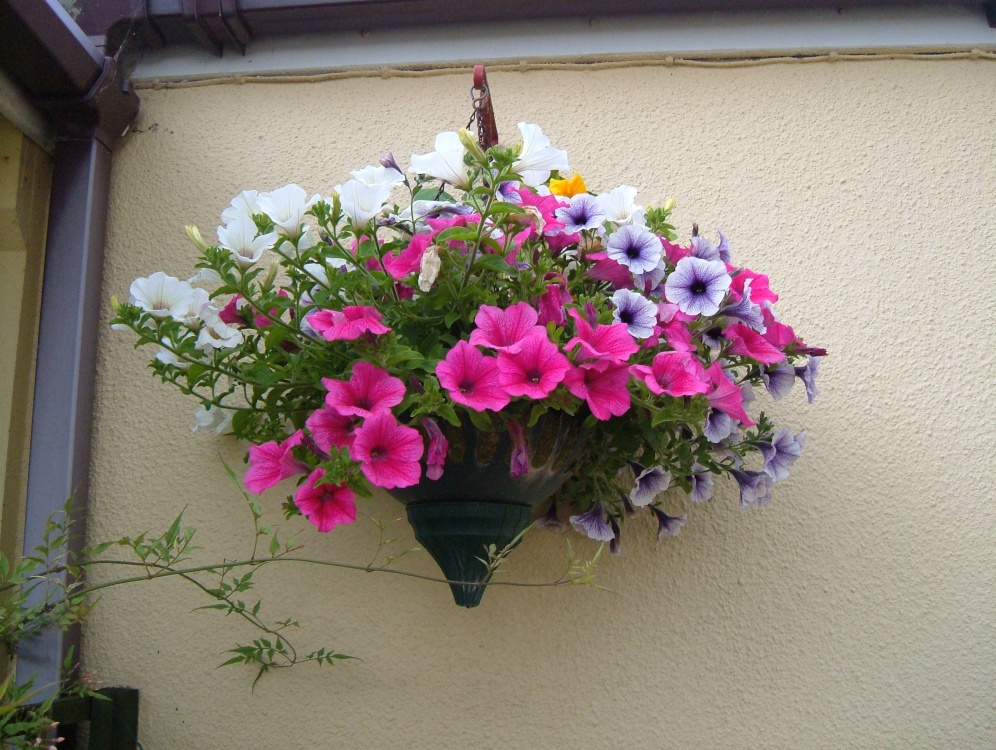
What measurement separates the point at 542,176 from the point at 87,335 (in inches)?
37.5

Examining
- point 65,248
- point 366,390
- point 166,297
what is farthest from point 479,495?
point 65,248

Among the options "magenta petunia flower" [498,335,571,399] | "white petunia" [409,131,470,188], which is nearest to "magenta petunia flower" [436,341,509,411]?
"magenta petunia flower" [498,335,571,399]

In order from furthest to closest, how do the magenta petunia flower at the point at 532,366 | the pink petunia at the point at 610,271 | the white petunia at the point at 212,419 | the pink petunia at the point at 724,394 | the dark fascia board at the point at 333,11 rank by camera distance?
the dark fascia board at the point at 333,11
the white petunia at the point at 212,419
the pink petunia at the point at 610,271
the pink petunia at the point at 724,394
the magenta petunia flower at the point at 532,366

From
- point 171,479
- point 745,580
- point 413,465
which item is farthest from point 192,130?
point 745,580

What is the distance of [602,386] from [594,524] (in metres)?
0.34

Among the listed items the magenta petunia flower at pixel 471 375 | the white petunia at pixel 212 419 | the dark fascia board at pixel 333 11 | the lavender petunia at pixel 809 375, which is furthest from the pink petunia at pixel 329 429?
the dark fascia board at pixel 333 11

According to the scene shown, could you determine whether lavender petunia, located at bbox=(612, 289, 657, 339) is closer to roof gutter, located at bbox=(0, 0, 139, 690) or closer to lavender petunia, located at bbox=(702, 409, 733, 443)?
lavender petunia, located at bbox=(702, 409, 733, 443)

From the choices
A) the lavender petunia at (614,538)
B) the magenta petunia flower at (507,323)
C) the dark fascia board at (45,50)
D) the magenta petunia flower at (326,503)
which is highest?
the dark fascia board at (45,50)

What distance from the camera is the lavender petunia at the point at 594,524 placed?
139cm

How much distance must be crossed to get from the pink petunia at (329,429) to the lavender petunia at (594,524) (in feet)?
1.41

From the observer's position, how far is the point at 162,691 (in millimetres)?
1539

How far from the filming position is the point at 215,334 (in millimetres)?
1312

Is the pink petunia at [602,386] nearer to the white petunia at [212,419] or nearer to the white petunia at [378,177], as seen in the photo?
the white petunia at [378,177]

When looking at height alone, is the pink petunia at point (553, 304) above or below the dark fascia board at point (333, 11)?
below
